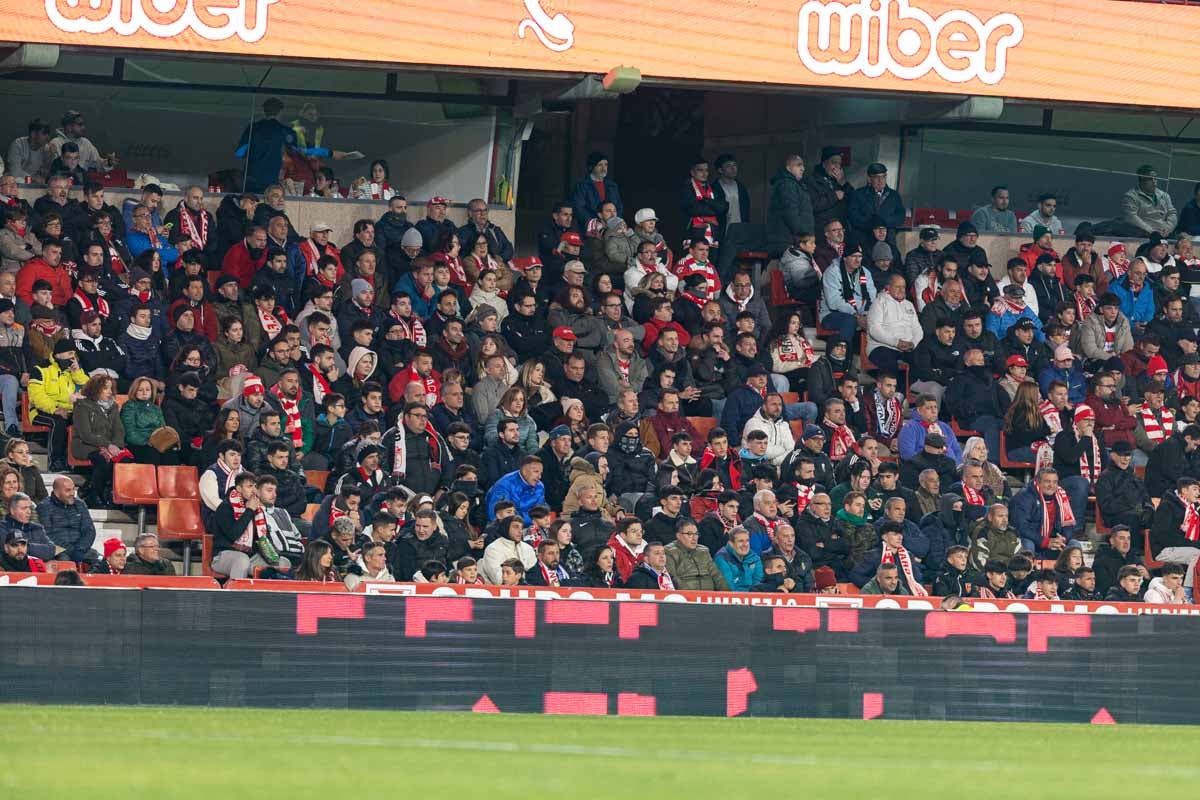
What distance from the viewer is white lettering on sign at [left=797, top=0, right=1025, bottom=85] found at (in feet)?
68.3

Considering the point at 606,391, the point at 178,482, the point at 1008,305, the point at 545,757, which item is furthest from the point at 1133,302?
the point at 545,757

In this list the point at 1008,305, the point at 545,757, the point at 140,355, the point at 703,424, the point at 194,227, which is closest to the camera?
the point at 545,757

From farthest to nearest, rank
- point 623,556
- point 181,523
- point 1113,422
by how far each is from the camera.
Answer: point 1113,422, point 181,523, point 623,556

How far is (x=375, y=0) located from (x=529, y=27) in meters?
1.42

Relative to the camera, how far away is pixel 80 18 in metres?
18.4

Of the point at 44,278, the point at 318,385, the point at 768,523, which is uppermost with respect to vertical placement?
the point at 44,278

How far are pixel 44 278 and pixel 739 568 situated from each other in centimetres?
603

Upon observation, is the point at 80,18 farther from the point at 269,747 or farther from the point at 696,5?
the point at 269,747

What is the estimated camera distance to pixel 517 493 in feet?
56.8

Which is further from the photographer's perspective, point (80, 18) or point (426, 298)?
point (426, 298)

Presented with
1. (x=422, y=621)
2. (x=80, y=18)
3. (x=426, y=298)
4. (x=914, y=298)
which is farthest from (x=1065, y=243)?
(x=422, y=621)

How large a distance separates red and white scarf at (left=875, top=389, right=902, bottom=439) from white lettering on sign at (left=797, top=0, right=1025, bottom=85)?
309 centimetres

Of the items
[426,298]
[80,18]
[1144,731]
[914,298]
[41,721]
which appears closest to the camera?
[41,721]

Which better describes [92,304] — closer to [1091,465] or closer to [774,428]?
[774,428]
